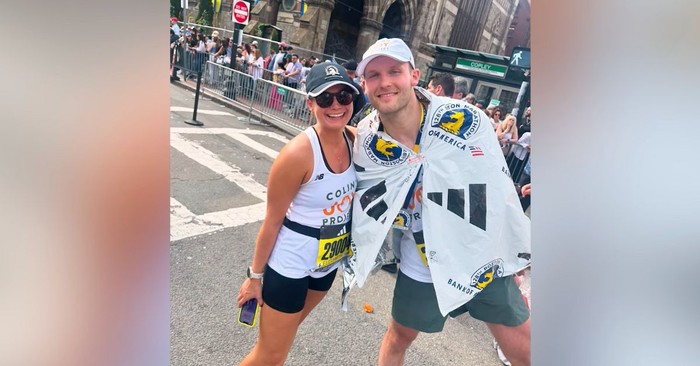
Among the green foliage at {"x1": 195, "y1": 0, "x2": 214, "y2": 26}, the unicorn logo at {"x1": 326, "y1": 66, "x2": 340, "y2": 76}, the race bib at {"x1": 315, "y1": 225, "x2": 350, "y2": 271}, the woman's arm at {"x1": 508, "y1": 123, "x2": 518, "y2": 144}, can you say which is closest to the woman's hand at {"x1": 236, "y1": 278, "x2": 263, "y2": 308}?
the race bib at {"x1": 315, "y1": 225, "x2": 350, "y2": 271}

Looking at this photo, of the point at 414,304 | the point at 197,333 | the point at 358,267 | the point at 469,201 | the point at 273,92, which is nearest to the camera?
the point at 469,201

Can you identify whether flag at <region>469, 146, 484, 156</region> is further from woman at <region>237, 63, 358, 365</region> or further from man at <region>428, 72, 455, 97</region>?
man at <region>428, 72, 455, 97</region>

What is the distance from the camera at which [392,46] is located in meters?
1.42

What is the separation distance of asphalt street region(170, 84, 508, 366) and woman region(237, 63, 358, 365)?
23.1 inches

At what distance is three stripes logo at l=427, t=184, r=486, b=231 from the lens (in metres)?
1.38

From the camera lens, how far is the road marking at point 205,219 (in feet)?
11.3

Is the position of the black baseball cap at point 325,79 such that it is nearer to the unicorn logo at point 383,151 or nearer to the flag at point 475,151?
the unicorn logo at point 383,151

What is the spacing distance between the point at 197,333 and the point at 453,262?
5.78 feet

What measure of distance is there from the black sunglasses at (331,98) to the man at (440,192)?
0.09 metres
